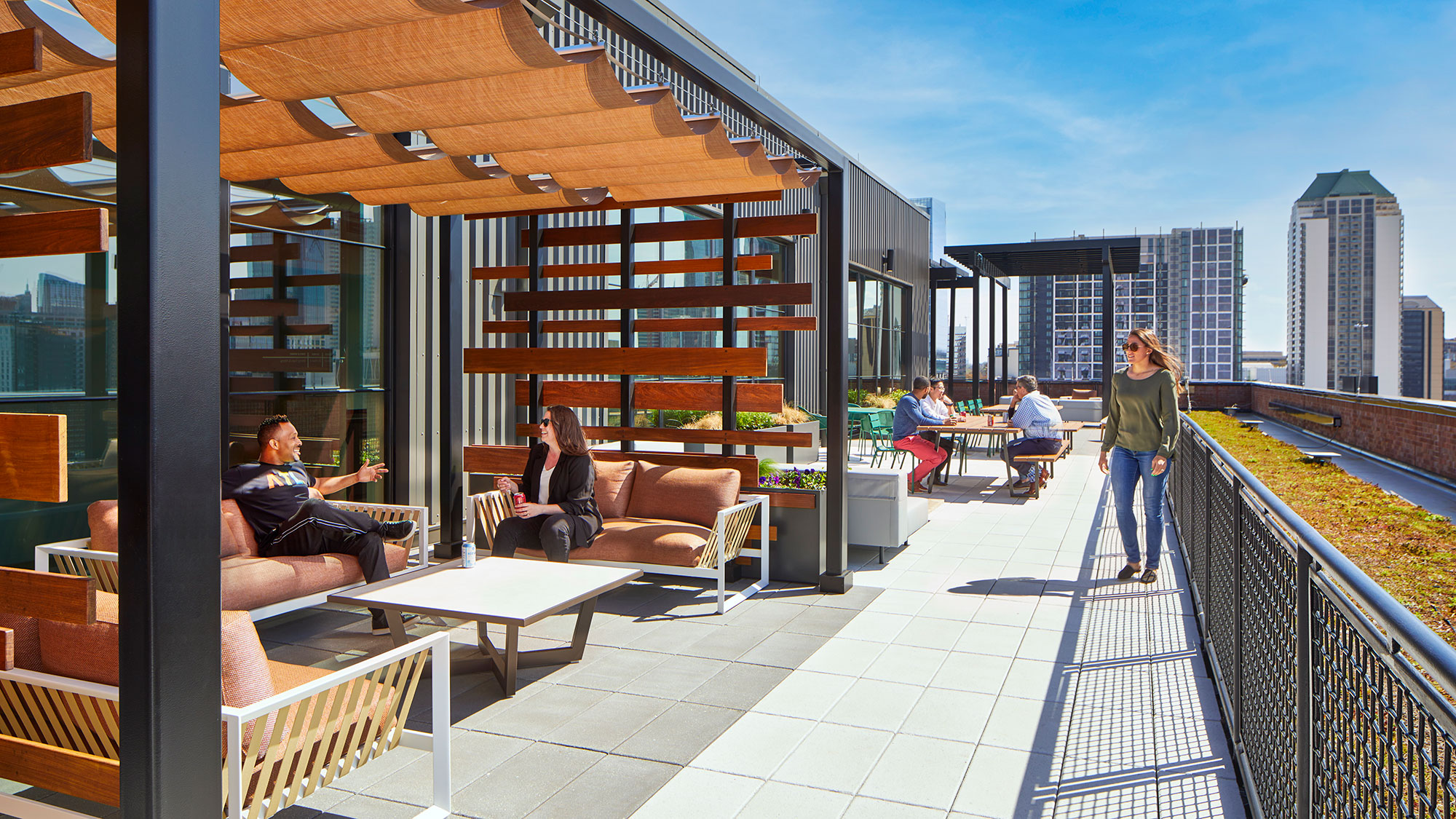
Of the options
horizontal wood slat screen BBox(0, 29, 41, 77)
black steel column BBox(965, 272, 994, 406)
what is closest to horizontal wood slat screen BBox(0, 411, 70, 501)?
horizontal wood slat screen BBox(0, 29, 41, 77)

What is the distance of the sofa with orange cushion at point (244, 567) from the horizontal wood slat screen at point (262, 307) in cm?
172

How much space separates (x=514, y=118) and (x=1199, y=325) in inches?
3187

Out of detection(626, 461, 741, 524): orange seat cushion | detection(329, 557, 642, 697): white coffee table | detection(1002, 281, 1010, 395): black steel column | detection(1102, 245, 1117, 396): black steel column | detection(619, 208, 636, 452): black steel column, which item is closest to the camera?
detection(329, 557, 642, 697): white coffee table

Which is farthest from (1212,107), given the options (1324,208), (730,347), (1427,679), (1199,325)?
(1324,208)

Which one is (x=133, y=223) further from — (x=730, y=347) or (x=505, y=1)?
(x=730, y=347)

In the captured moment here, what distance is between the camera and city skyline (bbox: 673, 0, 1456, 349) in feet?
73.9

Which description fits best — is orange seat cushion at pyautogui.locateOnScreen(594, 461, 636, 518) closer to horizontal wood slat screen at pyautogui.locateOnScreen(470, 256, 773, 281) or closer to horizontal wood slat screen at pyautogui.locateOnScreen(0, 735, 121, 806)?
horizontal wood slat screen at pyautogui.locateOnScreen(470, 256, 773, 281)

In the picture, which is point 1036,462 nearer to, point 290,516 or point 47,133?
point 290,516

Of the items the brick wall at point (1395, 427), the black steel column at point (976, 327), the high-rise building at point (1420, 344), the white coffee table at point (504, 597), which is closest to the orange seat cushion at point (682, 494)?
the white coffee table at point (504, 597)

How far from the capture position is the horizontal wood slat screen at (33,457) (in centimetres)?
200

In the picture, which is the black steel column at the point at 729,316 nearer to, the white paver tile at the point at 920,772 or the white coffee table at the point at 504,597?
the white coffee table at the point at 504,597

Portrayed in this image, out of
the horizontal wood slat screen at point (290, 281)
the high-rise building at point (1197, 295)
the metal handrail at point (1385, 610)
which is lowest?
the metal handrail at point (1385, 610)

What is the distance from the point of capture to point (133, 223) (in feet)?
6.09

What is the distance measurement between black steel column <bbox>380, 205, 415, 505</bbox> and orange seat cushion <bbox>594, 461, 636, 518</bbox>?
6.28 feet
